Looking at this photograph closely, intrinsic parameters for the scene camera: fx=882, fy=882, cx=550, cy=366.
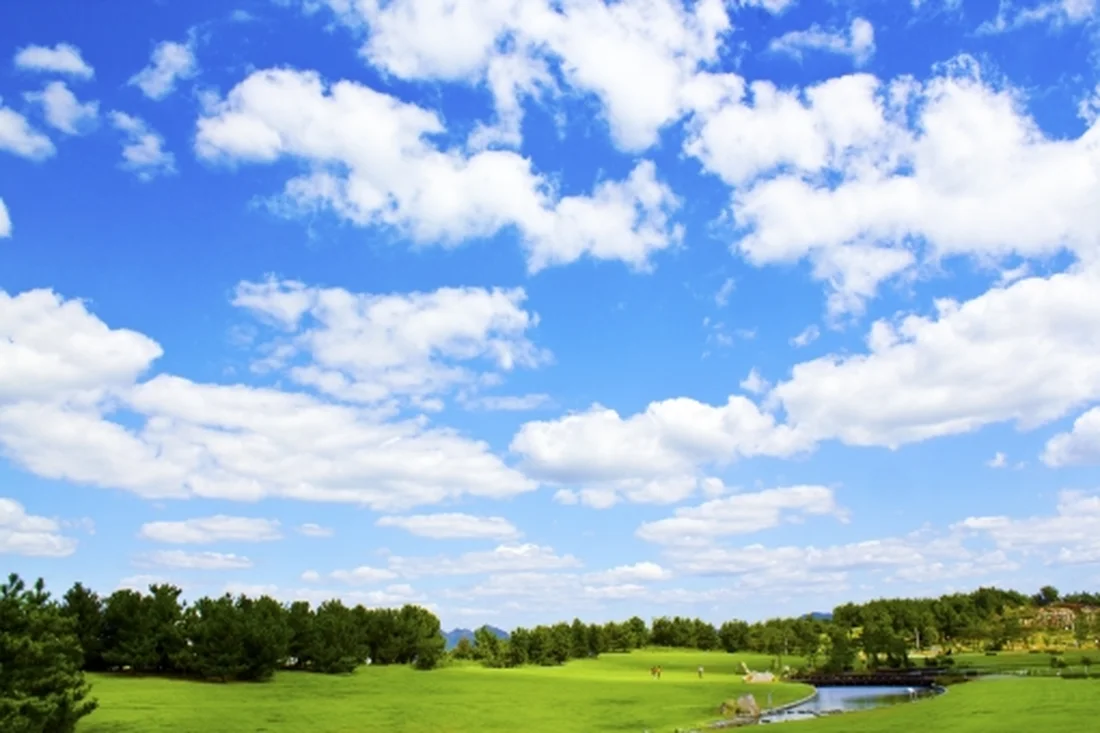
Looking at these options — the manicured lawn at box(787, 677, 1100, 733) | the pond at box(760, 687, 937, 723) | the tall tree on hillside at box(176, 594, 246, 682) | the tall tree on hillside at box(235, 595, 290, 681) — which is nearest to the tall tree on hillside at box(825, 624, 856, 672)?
the pond at box(760, 687, 937, 723)

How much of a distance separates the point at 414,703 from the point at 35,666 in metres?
30.9

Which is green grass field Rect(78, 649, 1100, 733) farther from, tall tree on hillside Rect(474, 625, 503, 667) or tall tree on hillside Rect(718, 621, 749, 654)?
tall tree on hillside Rect(718, 621, 749, 654)

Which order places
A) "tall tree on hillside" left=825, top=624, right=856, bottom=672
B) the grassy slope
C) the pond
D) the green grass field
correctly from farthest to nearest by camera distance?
"tall tree on hillside" left=825, top=624, right=856, bottom=672, the pond, the grassy slope, the green grass field

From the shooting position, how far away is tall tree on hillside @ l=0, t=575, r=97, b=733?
144 ft

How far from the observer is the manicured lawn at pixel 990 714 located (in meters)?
48.7

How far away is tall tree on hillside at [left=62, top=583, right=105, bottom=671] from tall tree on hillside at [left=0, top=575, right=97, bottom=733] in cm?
3303

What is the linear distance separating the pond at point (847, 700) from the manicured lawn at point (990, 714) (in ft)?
25.9

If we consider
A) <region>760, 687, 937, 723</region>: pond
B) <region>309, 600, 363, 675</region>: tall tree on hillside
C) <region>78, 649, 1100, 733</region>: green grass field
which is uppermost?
<region>309, 600, 363, 675</region>: tall tree on hillside

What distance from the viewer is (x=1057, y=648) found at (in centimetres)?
14388

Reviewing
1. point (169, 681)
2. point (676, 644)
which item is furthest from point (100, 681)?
point (676, 644)

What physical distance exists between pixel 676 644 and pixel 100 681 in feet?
423

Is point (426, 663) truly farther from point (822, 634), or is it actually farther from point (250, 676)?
point (822, 634)

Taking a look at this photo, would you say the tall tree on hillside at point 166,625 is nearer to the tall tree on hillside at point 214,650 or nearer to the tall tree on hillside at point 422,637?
the tall tree on hillside at point 214,650

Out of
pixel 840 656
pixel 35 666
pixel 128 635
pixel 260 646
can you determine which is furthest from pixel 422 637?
pixel 35 666
